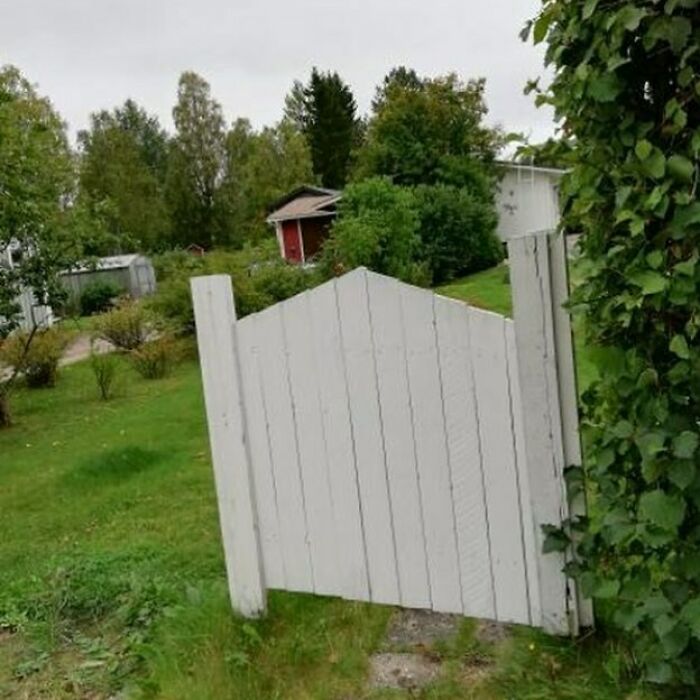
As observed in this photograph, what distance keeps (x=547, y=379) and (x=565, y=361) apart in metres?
0.07

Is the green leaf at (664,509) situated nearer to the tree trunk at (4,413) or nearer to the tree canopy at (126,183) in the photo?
→ the tree trunk at (4,413)

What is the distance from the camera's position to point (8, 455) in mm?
7320

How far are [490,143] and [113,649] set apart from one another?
2445cm

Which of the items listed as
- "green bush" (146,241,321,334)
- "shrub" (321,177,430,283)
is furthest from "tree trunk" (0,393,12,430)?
"shrub" (321,177,430,283)

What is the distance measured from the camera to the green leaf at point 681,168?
1502 millimetres

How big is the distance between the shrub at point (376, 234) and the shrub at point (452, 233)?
4.72 feet

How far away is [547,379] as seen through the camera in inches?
84.4

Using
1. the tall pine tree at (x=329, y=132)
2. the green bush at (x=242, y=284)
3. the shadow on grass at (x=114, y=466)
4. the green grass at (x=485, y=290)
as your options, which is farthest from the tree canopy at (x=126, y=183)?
the shadow on grass at (x=114, y=466)

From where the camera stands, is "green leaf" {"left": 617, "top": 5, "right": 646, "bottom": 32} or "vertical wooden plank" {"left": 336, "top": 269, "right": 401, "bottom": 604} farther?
"vertical wooden plank" {"left": 336, "top": 269, "right": 401, "bottom": 604}

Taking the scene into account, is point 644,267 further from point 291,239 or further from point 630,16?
point 291,239

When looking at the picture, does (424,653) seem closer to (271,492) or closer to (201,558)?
(271,492)

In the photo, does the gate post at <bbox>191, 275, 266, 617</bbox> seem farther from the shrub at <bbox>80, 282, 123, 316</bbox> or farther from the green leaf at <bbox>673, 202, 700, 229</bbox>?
the shrub at <bbox>80, 282, 123, 316</bbox>

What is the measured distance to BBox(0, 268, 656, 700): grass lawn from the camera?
226cm

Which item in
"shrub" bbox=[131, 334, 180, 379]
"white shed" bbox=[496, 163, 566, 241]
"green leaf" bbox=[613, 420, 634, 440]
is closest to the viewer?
"green leaf" bbox=[613, 420, 634, 440]
